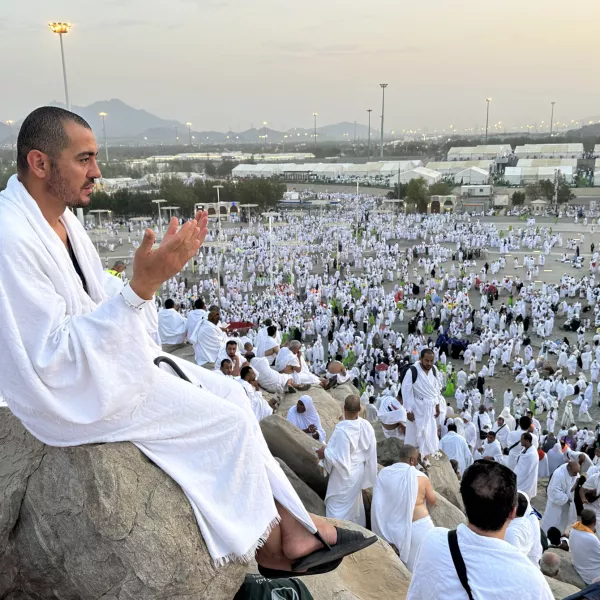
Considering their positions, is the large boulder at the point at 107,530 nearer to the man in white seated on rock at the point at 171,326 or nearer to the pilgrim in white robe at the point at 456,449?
the pilgrim in white robe at the point at 456,449

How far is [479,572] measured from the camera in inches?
61.6

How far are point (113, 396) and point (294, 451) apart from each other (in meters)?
2.94

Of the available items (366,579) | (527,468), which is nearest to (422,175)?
(527,468)

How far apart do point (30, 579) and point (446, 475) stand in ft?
14.5

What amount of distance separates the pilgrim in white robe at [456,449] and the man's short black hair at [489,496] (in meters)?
4.91

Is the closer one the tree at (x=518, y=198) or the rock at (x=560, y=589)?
the rock at (x=560, y=589)

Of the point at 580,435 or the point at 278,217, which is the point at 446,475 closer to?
the point at 580,435

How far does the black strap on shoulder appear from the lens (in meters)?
1.56

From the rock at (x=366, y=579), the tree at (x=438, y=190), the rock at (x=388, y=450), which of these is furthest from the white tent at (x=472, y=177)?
the rock at (x=366, y=579)

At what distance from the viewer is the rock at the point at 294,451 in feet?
13.9

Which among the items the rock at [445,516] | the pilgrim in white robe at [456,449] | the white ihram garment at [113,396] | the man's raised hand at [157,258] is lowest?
the pilgrim in white robe at [456,449]

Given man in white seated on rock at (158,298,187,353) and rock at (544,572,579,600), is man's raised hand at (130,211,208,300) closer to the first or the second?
rock at (544,572,579,600)

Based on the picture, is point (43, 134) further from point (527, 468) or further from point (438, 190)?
point (438, 190)

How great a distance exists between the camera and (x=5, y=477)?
183cm
